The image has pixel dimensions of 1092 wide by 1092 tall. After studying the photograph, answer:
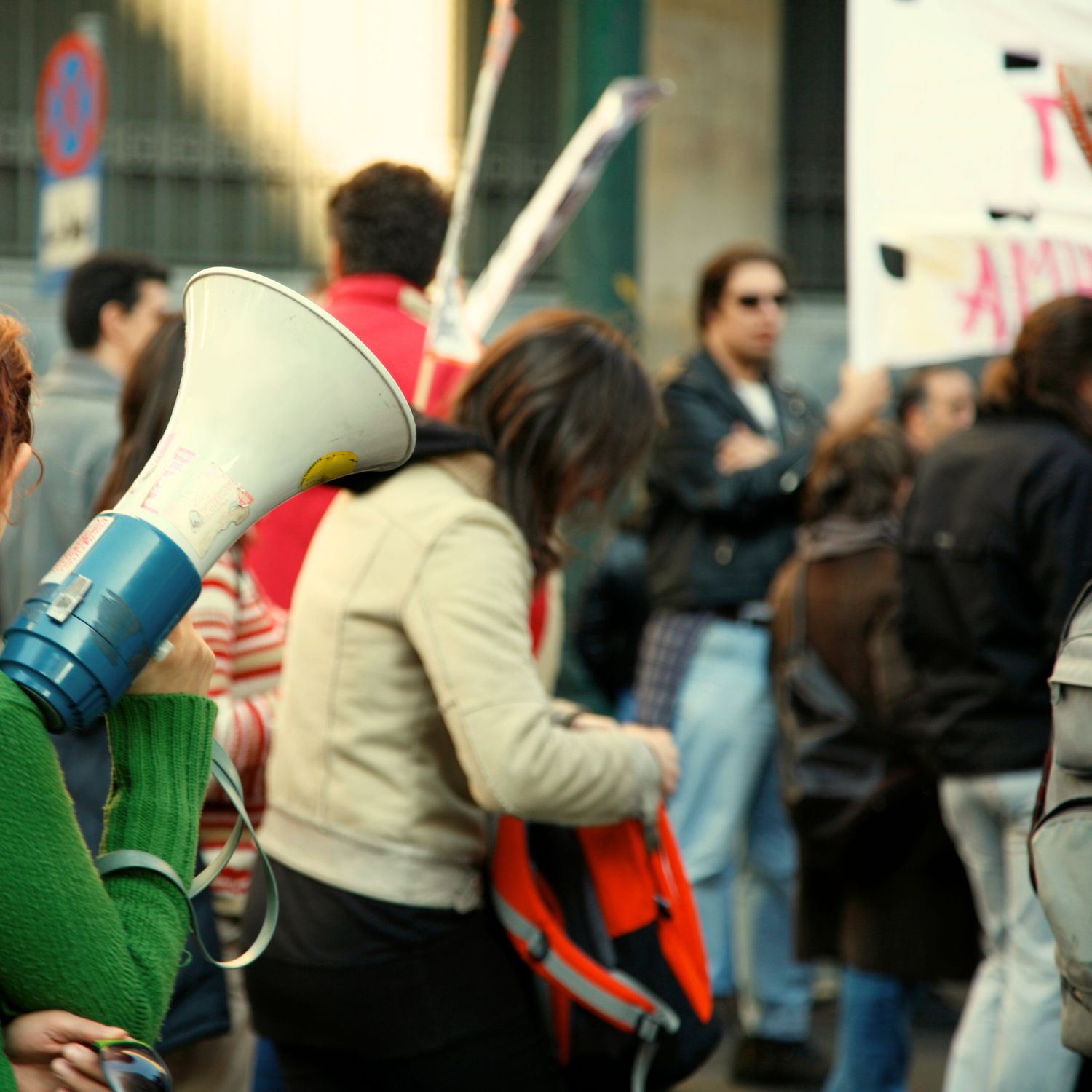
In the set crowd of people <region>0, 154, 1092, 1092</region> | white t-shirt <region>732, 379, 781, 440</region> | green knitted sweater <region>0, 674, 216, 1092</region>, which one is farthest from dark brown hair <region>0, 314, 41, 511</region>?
white t-shirt <region>732, 379, 781, 440</region>

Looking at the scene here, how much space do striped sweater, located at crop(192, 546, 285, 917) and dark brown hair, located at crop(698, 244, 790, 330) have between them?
255 centimetres

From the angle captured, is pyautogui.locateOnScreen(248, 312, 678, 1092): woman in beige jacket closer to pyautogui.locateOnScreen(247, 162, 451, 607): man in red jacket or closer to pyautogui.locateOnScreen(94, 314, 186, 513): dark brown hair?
pyautogui.locateOnScreen(94, 314, 186, 513): dark brown hair

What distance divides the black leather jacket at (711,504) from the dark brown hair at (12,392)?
10.3ft

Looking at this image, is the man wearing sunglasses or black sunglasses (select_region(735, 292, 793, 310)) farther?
black sunglasses (select_region(735, 292, 793, 310))

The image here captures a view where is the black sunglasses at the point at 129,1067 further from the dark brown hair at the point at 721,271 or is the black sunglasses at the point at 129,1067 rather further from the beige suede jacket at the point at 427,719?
the dark brown hair at the point at 721,271

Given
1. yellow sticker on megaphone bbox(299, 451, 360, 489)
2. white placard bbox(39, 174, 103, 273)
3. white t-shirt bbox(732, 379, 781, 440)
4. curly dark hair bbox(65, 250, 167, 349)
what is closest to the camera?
yellow sticker on megaphone bbox(299, 451, 360, 489)

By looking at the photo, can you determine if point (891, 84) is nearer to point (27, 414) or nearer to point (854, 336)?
point (854, 336)

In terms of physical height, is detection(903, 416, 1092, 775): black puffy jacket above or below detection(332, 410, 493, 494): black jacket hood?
below

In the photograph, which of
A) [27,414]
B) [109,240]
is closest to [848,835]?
[27,414]

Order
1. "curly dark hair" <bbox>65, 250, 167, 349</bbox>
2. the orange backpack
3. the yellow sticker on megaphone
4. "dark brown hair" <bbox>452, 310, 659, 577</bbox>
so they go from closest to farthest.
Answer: the yellow sticker on megaphone < the orange backpack < "dark brown hair" <bbox>452, 310, 659, 577</bbox> < "curly dark hair" <bbox>65, 250, 167, 349</bbox>

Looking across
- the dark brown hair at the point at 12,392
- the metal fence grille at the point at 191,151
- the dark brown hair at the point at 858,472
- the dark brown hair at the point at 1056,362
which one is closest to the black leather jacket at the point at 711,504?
the dark brown hair at the point at 858,472

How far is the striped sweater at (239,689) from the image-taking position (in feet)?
9.43

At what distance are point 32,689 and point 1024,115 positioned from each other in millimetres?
2609

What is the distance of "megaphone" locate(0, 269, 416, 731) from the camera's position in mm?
1637
